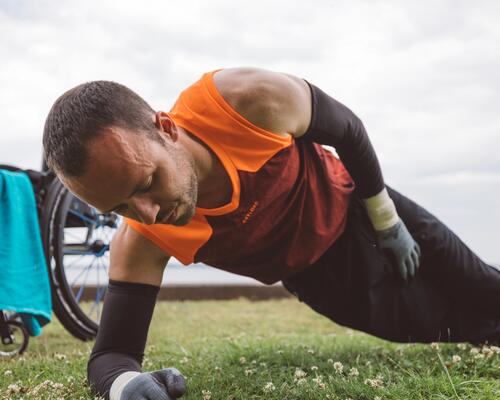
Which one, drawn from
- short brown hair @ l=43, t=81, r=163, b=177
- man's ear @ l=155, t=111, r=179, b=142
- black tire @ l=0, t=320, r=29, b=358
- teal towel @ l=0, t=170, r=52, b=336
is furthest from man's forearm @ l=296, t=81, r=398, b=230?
black tire @ l=0, t=320, r=29, b=358

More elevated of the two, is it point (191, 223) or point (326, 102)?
point (326, 102)

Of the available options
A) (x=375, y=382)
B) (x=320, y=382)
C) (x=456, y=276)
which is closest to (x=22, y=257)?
(x=320, y=382)

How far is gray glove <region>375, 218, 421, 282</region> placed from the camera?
2.71 metres

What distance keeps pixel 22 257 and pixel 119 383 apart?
166 cm

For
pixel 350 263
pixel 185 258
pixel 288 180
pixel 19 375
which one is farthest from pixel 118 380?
pixel 350 263

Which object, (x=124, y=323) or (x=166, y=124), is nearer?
(x=166, y=124)

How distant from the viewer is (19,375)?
2627 millimetres

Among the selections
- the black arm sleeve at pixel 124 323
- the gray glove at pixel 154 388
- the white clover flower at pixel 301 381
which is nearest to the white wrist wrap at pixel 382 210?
the white clover flower at pixel 301 381

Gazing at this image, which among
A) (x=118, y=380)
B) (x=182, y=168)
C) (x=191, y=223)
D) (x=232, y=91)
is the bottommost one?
(x=118, y=380)

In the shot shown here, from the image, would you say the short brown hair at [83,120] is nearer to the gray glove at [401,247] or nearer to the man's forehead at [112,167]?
the man's forehead at [112,167]

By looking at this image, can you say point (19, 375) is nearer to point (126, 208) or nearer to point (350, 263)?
point (126, 208)

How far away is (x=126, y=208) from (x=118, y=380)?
0.61 meters

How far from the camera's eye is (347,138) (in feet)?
8.21

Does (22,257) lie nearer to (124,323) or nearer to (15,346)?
(15,346)
